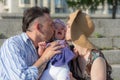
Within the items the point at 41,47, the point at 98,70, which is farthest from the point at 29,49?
the point at 98,70

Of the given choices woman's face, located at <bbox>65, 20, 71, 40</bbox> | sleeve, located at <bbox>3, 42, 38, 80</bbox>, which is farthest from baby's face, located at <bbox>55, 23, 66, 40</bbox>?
sleeve, located at <bbox>3, 42, 38, 80</bbox>

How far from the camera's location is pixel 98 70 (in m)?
3.00

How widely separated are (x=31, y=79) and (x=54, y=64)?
0.68 ft

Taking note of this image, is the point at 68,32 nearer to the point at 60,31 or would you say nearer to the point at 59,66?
the point at 60,31

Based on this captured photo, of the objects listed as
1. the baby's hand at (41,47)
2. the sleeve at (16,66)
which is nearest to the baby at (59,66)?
the baby's hand at (41,47)

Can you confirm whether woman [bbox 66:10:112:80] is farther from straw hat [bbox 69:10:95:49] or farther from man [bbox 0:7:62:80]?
man [bbox 0:7:62:80]

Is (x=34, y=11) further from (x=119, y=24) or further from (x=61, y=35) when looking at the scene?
(x=119, y=24)

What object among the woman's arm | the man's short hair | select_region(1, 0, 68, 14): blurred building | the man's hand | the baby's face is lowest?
select_region(1, 0, 68, 14): blurred building

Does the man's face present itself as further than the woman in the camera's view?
Yes

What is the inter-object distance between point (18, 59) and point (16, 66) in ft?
0.16

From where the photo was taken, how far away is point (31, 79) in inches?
118

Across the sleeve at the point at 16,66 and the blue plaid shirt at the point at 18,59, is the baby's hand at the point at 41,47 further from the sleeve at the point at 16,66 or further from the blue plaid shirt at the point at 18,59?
the sleeve at the point at 16,66

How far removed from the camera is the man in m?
3.02

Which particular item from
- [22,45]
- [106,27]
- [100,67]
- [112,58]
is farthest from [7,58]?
[106,27]
